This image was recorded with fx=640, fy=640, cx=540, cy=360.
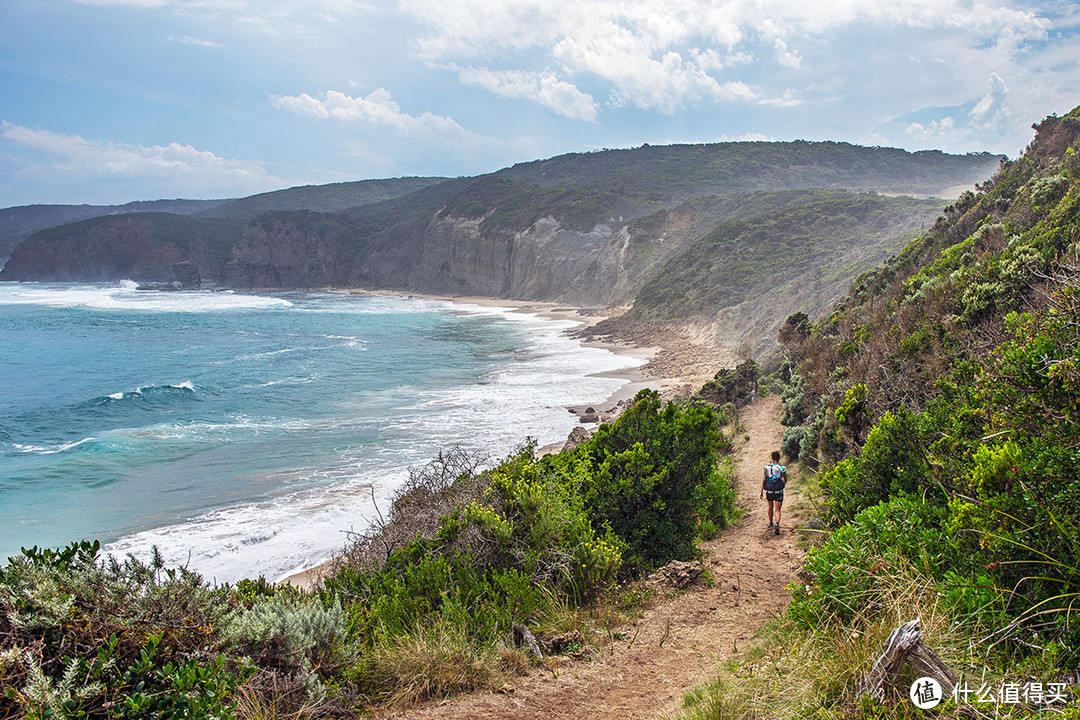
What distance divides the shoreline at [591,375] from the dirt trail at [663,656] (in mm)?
2811

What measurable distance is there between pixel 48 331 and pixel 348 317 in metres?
20.9

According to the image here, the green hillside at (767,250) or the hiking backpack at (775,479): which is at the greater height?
the green hillside at (767,250)

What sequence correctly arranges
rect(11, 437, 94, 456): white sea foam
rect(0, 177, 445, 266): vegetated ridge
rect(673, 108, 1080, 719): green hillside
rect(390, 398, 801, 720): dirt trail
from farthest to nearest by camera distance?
rect(0, 177, 445, 266): vegetated ridge, rect(11, 437, 94, 456): white sea foam, rect(390, 398, 801, 720): dirt trail, rect(673, 108, 1080, 719): green hillside

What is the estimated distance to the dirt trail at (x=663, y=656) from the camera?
396 centimetres

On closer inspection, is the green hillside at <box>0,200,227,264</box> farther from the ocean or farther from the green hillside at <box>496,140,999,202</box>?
the ocean

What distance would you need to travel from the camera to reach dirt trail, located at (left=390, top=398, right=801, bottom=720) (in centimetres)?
396

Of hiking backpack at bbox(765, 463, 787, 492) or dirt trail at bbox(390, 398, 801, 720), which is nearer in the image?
dirt trail at bbox(390, 398, 801, 720)

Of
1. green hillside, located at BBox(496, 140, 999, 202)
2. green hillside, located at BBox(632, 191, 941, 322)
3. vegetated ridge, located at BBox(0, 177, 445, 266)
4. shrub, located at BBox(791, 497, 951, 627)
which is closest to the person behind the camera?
shrub, located at BBox(791, 497, 951, 627)

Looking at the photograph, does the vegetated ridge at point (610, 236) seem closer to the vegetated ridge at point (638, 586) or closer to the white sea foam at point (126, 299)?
the white sea foam at point (126, 299)

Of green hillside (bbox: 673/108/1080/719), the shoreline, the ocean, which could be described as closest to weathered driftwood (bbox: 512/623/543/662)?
green hillside (bbox: 673/108/1080/719)

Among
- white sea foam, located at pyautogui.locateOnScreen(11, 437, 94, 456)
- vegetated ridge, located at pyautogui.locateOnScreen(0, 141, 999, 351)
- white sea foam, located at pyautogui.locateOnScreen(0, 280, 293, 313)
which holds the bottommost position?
white sea foam, located at pyautogui.locateOnScreen(11, 437, 94, 456)

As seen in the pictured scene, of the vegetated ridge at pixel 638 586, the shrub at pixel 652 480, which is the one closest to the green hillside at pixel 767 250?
the shrub at pixel 652 480

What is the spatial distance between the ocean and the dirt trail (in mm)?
4168

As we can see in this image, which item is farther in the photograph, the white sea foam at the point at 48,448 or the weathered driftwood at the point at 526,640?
the white sea foam at the point at 48,448
